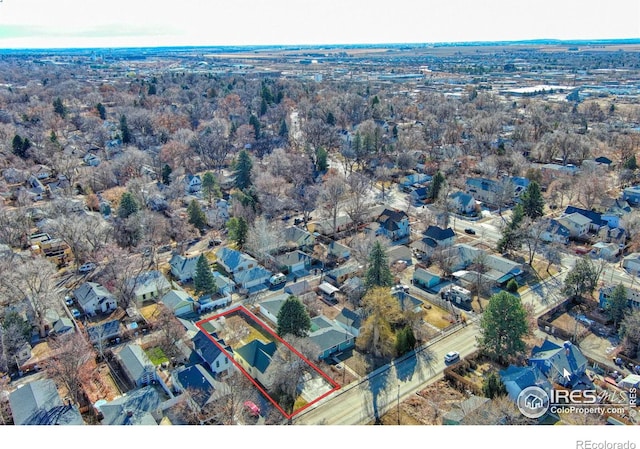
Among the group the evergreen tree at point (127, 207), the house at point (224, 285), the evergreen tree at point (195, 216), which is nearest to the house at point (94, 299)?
the house at point (224, 285)

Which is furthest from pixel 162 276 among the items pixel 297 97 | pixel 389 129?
pixel 297 97

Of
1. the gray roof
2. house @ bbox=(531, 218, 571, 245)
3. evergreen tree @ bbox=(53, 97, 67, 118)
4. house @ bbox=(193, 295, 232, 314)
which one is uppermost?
evergreen tree @ bbox=(53, 97, 67, 118)

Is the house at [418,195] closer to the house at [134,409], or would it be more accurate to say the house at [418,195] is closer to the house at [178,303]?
the house at [178,303]

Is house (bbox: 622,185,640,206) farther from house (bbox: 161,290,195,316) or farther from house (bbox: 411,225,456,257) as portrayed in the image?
house (bbox: 161,290,195,316)

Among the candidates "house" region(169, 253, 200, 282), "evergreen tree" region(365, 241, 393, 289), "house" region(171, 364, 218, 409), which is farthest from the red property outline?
"evergreen tree" region(365, 241, 393, 289)

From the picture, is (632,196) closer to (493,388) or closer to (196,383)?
(493,388)

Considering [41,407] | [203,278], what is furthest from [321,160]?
[41,407]
